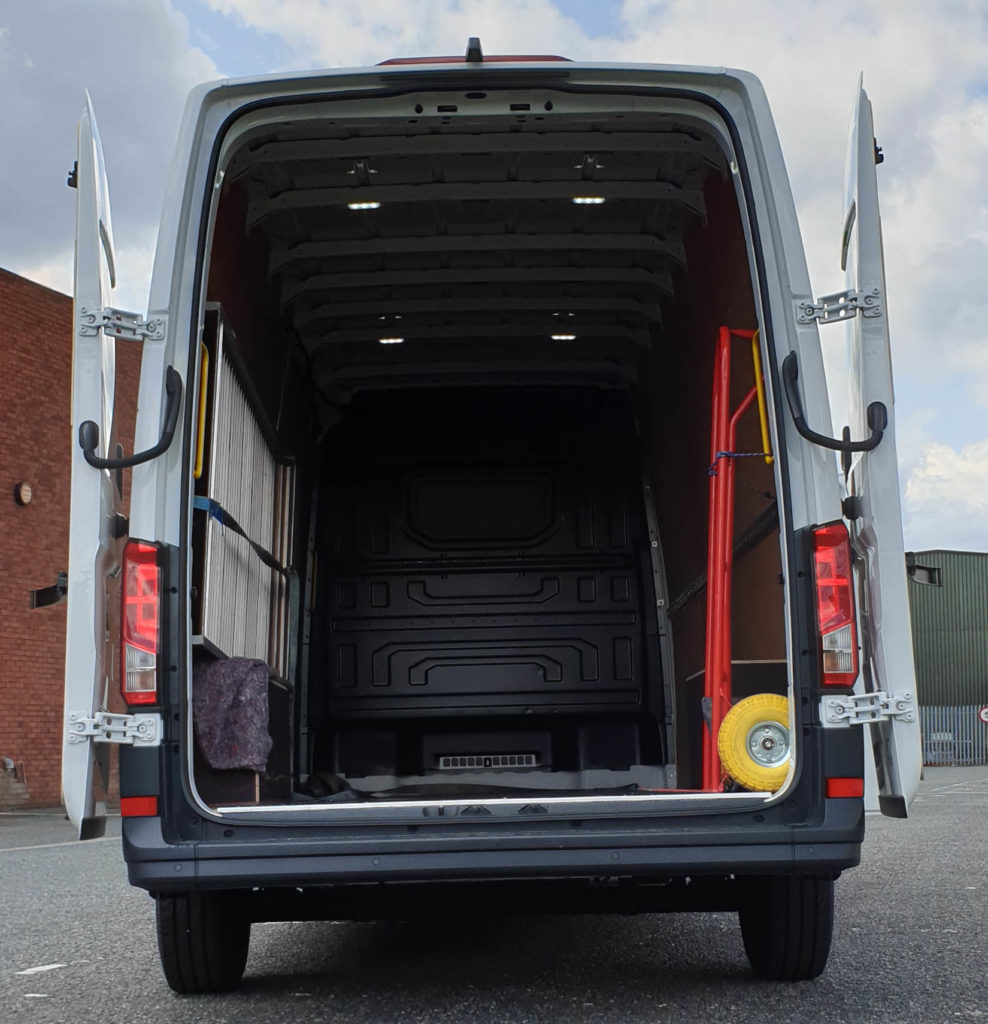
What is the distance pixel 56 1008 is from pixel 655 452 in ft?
12.3

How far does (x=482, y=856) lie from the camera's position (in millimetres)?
3426

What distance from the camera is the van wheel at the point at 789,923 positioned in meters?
3.87

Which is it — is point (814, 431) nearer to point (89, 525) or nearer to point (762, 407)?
point (762, 407)

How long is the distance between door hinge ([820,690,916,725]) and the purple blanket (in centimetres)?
197

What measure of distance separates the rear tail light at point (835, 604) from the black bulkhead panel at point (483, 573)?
302 cm

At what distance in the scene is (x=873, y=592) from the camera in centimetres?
351

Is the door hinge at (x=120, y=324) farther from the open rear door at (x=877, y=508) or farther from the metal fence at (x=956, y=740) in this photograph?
the metal fence at (x=956, y=740)

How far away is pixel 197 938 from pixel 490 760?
8.78 ft

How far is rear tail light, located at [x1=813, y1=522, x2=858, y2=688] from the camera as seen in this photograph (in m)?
3.44

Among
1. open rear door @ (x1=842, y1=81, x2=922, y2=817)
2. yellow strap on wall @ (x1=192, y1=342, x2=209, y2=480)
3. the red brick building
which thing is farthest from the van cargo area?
the red brick building

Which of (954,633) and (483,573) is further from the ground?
(954,633)

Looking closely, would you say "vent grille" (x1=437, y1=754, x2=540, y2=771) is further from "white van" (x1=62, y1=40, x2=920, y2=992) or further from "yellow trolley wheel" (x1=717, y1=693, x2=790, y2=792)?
"yellow trolley wheel" (x1=717, y1=693, x2=790, y2=792)

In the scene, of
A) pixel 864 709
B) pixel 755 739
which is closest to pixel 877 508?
pixel 864 709

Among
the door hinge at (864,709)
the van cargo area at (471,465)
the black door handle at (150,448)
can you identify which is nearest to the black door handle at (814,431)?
the door hinge at (864,709)
